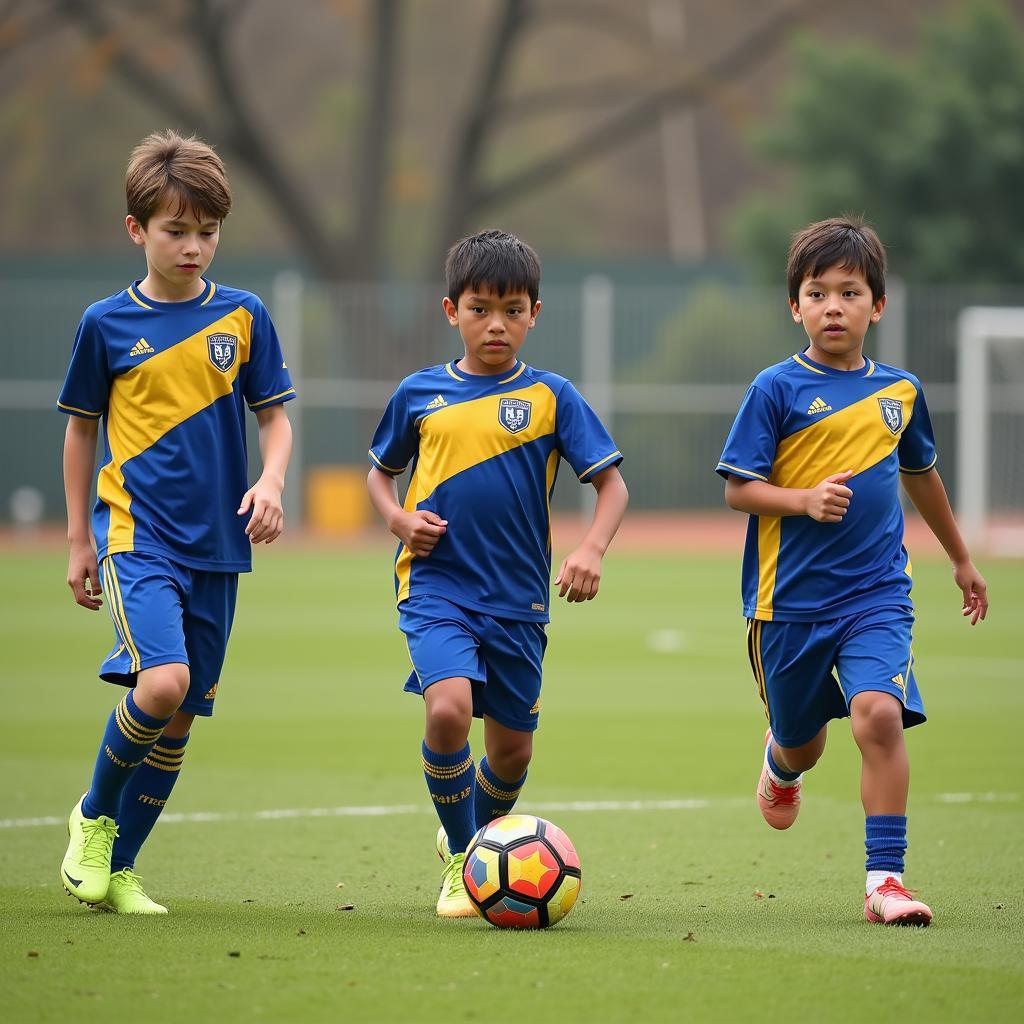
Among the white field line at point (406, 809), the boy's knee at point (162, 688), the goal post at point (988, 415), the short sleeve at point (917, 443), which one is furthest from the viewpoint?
the goal post at point (988, 415)

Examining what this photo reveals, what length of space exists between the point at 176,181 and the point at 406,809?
10.2 feet

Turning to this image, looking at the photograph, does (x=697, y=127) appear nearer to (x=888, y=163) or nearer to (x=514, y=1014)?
(x=888, y=163)

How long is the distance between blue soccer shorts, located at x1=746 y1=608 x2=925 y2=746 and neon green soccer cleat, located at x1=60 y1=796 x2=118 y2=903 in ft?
6.68

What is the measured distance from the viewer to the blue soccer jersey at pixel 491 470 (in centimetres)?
562

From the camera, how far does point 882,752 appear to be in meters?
5.39

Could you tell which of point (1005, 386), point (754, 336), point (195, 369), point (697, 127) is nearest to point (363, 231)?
point (754, 336)

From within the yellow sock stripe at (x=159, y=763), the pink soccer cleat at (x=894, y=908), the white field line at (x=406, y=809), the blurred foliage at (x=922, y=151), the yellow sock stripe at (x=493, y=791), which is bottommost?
Result: the white field line at (x=406, y=809)

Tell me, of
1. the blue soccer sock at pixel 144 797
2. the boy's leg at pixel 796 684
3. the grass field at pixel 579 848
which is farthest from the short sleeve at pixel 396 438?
the grass field at pixel 579 848

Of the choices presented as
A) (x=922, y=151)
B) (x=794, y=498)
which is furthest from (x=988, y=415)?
(x=794, y=498)

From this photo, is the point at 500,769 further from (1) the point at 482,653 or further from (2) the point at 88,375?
(2) the point at 88,375

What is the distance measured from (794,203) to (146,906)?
1112 inches

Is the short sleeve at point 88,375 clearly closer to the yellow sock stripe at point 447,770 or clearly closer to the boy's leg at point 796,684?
the yellow sock stripe at point 447,770

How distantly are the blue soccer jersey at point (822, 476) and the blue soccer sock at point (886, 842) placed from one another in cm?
63

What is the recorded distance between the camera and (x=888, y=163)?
31.2 m
